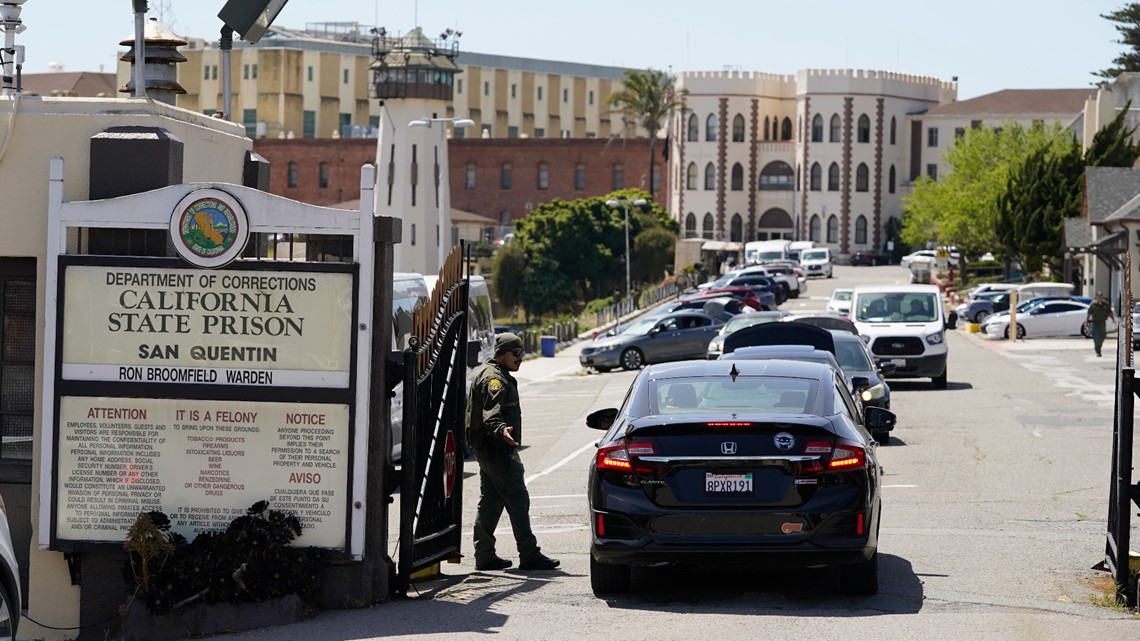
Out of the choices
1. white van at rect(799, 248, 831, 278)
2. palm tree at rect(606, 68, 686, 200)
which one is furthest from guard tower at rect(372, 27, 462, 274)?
palm tree at rect(606, 68, 686, 200)

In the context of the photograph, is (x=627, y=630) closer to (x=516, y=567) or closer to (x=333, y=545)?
(x=333, y=545)

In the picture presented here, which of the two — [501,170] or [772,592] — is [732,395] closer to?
[772,592]

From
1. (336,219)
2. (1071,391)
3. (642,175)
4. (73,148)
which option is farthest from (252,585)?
(642,175)

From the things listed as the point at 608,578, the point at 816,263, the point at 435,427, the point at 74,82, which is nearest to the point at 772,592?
the point at 608,578

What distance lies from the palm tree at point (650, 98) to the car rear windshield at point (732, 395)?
113m

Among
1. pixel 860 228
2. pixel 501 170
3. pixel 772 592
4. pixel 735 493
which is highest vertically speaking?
pixel 501 170

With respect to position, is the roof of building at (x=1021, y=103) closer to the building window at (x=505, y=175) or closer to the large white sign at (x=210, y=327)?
the building window at (x=505, y=175)

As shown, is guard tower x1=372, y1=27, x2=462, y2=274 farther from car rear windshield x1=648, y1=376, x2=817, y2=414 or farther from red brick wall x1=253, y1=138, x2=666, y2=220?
car rear windshield x1=648, y1=376, x2=817, y2=414

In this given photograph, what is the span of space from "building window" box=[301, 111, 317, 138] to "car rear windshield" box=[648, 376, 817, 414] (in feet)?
450

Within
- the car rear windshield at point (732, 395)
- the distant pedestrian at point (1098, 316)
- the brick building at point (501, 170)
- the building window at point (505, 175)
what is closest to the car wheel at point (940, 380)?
the distant pedestrian at point (1098, 316)

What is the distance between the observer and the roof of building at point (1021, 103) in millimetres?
131250

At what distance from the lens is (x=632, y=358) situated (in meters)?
42.6

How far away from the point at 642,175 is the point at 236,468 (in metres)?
121

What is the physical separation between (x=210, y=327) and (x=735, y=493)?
3.24 m
